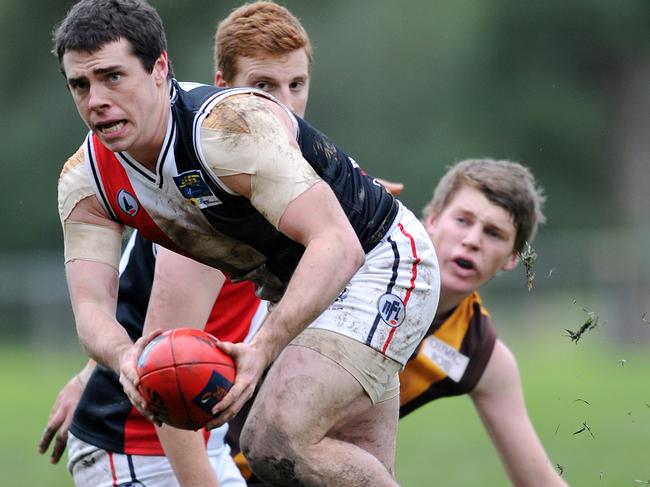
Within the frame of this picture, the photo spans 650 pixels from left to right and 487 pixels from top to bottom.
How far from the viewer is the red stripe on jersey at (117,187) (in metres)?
4.67

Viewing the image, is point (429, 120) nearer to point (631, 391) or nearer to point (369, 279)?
point (631, 391)

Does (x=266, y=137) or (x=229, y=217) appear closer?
(x=266, y=137)

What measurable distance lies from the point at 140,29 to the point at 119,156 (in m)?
0.47

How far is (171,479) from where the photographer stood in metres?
5.43

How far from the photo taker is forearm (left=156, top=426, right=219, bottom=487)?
4934 mm

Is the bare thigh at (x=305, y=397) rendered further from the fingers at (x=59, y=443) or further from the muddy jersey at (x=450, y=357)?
the muddy jersey at (x=450, y=357)

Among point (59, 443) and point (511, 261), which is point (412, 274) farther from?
point (59, 443)

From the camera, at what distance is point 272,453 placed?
4379mm

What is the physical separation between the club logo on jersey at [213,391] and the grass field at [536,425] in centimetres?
308

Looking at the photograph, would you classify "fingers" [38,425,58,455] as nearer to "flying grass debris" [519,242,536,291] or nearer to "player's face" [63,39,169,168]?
"player's face" [63,39,169,168]

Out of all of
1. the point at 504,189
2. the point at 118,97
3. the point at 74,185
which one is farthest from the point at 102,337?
the point at 504,189

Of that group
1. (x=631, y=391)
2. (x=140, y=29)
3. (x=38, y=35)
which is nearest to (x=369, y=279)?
(x=140, y=29)

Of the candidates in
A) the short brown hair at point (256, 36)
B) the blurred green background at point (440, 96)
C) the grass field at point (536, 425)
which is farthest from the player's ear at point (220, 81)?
the blurred green background at point (440, 96)

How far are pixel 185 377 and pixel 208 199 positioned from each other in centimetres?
71
